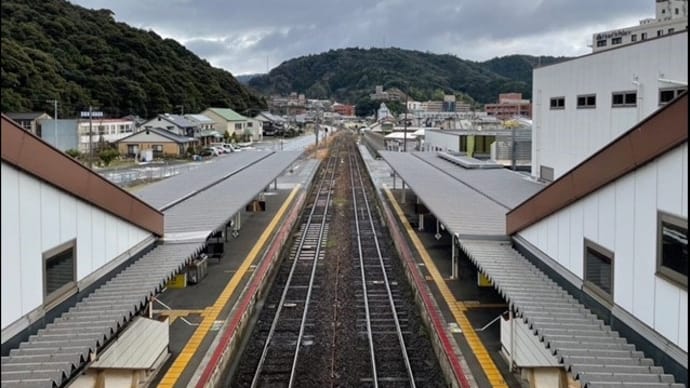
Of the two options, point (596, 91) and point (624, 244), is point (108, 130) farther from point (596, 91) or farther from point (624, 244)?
point (624, 244)

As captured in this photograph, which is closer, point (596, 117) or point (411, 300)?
point (411, 300)

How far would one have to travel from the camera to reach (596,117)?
47.8ft

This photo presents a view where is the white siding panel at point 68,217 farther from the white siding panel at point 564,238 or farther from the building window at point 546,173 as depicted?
the building window at point 546,173

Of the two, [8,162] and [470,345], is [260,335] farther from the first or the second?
[8,162]

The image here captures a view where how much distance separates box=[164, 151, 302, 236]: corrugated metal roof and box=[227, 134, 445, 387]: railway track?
6.38 feet

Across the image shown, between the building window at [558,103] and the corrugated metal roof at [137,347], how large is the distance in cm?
1253

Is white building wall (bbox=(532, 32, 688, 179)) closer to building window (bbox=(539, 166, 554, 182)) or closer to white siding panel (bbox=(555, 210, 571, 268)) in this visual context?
building window (bbox=(539, 166, 554, 182))

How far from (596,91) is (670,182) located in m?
10.1

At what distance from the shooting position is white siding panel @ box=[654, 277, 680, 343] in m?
5.19

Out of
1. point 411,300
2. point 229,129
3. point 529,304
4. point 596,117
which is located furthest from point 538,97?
point 229,129

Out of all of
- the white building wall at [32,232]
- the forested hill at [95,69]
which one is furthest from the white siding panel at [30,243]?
the forested hill at [95,69]

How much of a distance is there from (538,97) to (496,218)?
7.83 metres

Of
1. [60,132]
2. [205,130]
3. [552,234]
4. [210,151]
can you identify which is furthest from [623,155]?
[205,130]

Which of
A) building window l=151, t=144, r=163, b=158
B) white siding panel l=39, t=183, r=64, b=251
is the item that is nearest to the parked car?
building window l=151, t=144, r=163, b=158
